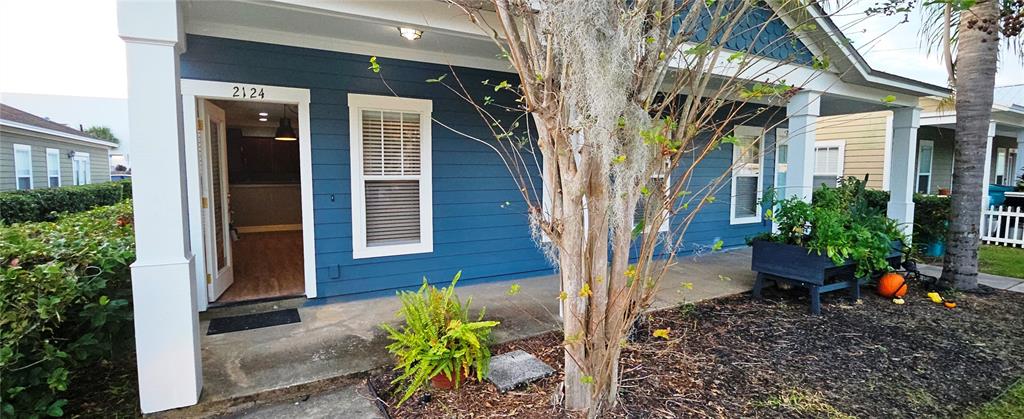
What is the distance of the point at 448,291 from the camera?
2822mm

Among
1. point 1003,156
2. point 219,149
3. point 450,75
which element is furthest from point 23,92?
point 1003,156

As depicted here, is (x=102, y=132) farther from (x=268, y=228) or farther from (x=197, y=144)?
(x=197, y=144)

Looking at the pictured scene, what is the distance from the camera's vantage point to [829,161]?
11.2 m

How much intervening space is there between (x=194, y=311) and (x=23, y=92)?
85.8ft

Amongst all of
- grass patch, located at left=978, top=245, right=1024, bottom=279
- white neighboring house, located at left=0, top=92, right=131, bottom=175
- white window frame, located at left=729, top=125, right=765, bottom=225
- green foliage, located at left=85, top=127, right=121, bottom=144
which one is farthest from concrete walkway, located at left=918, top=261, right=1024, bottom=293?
green foliage, located at left=85, top=127, right=121, bottom=144

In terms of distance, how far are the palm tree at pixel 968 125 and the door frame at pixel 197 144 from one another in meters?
6.44

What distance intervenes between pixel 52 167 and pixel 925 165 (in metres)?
22.9

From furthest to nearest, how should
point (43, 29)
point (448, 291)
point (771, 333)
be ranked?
point (43, 29) → point (771, 333) → point (448, 291)

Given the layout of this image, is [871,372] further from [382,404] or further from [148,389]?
[148,389]

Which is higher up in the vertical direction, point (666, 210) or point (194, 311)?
point (666, 210)

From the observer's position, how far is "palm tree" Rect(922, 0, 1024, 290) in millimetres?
4613

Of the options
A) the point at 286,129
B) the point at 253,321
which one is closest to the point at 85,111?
the point at 286,129

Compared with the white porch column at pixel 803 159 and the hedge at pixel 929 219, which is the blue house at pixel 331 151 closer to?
the white porch column at pixel 803 159

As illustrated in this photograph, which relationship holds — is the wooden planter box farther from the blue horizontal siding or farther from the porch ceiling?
the porch ceiling
